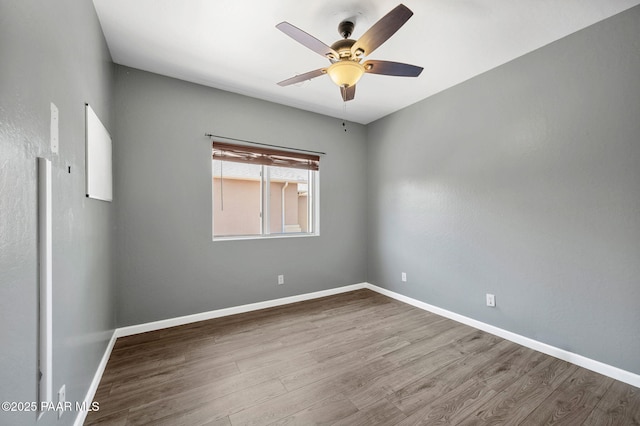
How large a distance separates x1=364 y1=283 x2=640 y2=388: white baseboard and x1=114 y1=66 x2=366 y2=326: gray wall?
1571mm

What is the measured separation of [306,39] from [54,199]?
5.35 feet

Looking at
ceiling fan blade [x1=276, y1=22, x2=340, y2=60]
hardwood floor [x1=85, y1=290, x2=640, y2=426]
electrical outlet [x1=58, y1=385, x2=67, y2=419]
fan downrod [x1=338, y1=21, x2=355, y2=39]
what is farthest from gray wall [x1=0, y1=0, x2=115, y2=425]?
fan downrod [x1=338, y1=21, x2=355, y2=39]

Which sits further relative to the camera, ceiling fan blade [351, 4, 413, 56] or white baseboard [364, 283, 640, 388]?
white baseboard [364, 283, 640, 388]

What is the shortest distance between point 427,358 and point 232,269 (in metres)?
2.25

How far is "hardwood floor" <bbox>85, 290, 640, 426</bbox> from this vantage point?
158 cm

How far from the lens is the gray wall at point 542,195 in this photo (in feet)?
6.25

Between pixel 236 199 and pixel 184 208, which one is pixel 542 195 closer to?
pixel 236 199

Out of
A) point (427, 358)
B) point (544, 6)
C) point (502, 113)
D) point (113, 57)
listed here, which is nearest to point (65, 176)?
point (113, 57)

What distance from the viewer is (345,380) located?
1.91 metres

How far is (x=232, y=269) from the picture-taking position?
123 inches

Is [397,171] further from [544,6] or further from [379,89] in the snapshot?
[544,6]

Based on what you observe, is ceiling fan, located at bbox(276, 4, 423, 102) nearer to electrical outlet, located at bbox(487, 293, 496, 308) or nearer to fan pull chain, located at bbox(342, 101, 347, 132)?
fan pull chain, located at bbox(342, 101, 347, 132)

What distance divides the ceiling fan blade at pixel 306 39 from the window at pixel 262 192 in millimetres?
1748

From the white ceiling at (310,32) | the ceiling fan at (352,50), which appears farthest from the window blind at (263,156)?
the ceiling fan at (352,50)
